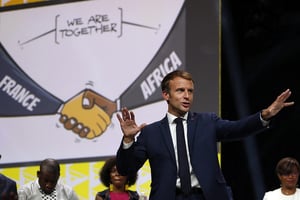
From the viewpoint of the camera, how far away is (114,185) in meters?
5.49

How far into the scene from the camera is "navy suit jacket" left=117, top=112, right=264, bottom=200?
3279mm

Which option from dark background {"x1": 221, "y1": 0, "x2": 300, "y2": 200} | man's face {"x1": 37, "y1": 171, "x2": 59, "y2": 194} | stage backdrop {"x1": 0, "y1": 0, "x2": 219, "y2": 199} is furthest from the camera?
stage backdrop {"x1": 0, "y1": 0, "x2": 219, "y2": 199}

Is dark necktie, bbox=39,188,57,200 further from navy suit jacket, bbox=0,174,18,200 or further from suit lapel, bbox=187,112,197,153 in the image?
suit lapel, bbox=187,112,197,153

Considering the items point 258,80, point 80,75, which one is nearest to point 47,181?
point 80,75

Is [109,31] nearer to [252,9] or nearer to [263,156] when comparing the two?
[252,9]

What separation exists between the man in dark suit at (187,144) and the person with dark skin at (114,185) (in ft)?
6.47

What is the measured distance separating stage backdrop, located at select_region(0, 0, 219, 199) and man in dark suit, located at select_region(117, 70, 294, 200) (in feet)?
9.26

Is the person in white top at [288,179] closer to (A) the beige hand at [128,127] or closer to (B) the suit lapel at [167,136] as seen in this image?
(B) the suit lapel at [167,136]

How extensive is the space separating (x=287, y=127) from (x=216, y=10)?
4.01 feet

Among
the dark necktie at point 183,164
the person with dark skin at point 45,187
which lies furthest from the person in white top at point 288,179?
the dark necktie at point 183,164

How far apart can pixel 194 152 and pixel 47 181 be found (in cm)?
228

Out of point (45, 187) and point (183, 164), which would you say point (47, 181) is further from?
point (183, 164)

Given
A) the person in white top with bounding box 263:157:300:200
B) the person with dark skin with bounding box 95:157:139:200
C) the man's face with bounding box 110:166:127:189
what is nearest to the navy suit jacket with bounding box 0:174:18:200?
the person with dark skin with bounding box 95:157:139:200

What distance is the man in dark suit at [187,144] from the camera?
129 inches
